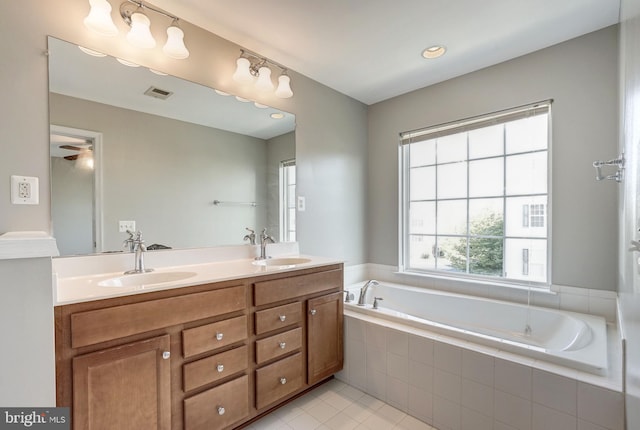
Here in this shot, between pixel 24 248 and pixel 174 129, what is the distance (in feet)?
3.64

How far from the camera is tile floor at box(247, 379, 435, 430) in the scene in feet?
5.46

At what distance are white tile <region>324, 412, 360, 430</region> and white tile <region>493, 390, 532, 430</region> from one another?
29.9 inches

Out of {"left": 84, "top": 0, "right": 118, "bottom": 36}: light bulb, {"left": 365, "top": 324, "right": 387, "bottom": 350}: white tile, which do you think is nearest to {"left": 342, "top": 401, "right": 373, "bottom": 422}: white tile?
{"left": 365, "top": 324, "right": 387, "bottom": 350}: white tile

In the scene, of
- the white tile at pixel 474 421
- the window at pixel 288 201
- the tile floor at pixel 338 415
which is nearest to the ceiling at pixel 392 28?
the window at pixel 288 201

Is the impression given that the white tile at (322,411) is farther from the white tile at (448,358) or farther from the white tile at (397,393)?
the white tile at (448,358)

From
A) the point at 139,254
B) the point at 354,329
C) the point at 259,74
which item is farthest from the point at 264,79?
the point at 354,329

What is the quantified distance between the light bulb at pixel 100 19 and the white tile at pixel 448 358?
2.40 metres

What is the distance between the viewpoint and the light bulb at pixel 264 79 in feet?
6.89

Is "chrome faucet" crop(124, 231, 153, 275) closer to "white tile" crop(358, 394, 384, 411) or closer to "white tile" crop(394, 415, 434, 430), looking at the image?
"white tile" crop(358, 394, 384, 411)

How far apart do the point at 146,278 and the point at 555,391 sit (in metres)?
2.07

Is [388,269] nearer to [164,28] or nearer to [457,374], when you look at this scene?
[457,374]

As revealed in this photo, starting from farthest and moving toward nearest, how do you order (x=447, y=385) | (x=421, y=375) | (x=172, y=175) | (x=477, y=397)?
1. (x=172, y=175)
2. (x=421, y=375)
3. (x=447, y=385)
4. (x=477, y=397)

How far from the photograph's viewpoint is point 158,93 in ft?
5.71

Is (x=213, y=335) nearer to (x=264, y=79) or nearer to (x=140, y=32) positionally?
(x=140, y=32)
